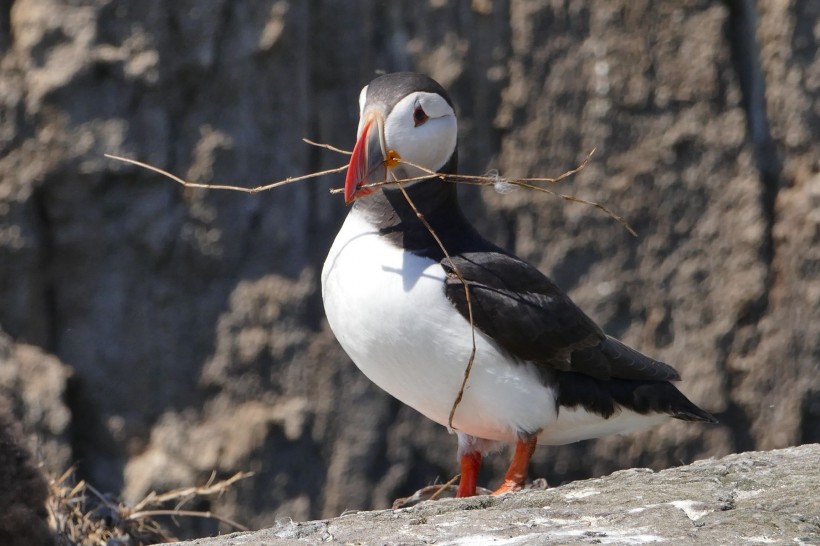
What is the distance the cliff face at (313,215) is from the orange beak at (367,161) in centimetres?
222

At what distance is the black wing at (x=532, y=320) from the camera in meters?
4.07

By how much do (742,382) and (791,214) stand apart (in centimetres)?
84

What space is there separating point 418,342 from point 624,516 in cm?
94

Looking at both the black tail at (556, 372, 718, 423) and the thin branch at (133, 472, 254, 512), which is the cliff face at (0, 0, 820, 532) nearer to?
the thin branch at (133, 472, 254, 512)

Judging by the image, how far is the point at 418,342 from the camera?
3.97 m

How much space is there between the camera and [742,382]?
21.1ft

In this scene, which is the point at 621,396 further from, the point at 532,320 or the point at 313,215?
the point at 313,215

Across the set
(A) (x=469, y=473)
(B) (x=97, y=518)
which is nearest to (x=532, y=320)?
(A) (x=469, y=473)

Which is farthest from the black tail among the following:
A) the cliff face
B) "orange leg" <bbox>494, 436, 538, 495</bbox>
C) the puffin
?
the cliff face

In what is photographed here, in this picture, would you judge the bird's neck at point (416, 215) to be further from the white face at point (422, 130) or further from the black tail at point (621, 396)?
the black tail at point (621, 396)

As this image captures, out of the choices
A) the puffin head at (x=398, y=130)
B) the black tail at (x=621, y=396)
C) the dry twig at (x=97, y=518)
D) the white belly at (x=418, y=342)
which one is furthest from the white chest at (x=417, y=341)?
the dry twig at (x=97, y=518)

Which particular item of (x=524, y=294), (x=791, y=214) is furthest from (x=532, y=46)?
(x=524, y=294)

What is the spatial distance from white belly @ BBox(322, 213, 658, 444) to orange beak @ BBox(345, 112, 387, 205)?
20 centimetres

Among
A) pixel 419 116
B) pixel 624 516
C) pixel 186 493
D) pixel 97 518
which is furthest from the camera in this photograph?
pixel 186 493
